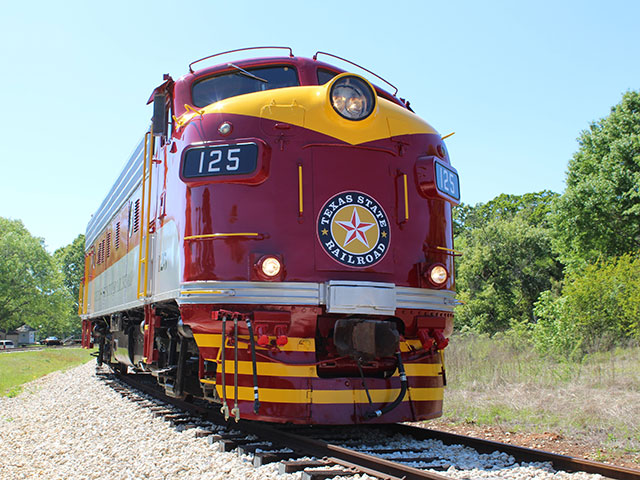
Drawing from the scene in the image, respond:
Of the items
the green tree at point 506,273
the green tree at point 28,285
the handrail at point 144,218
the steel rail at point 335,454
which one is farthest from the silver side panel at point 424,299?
the green tree at point 28,285

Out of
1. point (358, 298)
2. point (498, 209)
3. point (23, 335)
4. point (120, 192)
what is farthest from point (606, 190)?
point (23, 335)

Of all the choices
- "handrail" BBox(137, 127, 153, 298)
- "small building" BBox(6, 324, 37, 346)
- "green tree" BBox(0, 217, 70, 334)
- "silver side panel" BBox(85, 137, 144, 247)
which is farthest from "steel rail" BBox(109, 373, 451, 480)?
"small building" BBox(6, 324, 37, 346)

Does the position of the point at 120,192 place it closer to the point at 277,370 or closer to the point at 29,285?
the point at 277,370

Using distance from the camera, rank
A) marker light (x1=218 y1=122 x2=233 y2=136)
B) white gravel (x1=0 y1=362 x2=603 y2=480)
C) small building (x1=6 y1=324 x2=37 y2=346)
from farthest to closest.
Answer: small building (x1=6 y1=324 x2=37 y2=346) < marker light (x1=218 y1=122 x2=233 y2=136) < white gravel (x1=0 y1=362 x2=603 y2=480)

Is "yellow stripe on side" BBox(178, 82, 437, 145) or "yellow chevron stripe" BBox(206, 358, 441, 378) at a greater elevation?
"yellow stripe on side" BBox(178, 82, 437, 145)

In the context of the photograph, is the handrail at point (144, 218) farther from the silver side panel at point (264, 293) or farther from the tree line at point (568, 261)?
the tree line at point (568, 261)

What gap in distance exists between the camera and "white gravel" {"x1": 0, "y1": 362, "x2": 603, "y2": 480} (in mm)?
4629

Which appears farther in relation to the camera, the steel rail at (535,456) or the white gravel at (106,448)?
the white gravel at (106,448)

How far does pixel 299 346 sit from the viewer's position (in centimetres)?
551

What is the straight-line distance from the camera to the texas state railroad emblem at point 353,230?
18.4ft

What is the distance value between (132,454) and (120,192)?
267 inches

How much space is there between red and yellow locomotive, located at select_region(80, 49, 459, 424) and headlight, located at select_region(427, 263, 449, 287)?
0.6 inches

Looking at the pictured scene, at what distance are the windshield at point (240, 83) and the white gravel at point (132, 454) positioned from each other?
3.61 m

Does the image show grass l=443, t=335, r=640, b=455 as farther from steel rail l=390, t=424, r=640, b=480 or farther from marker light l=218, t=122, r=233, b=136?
marker light l=218, t=122, r=233, b=136
